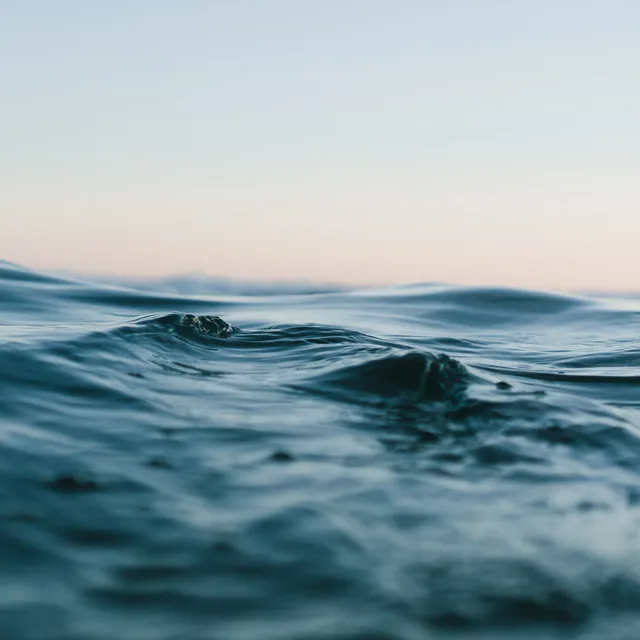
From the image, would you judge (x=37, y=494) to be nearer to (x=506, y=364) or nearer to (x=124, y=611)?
(x=124, y=611)

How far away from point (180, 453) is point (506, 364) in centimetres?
388

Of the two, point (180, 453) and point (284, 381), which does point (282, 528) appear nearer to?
point (180, 453)

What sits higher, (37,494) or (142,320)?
(142,320)

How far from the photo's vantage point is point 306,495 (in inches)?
114

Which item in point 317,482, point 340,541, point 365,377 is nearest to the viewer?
point 340,541

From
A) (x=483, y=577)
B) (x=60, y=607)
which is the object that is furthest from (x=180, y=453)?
(x=483, y=577)

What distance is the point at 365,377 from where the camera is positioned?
477 cm

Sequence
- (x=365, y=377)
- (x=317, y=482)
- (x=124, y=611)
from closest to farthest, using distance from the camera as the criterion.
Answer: (x=124, y=611)
(x=317, y=482)
(x=365, y=377)

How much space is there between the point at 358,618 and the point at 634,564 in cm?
97

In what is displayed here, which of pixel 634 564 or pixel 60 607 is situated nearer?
pixel 60 607

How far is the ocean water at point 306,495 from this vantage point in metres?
2.14

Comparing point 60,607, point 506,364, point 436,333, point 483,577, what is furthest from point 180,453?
point 436,333

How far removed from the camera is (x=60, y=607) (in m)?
2.08

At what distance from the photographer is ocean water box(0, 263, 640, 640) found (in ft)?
7.02
